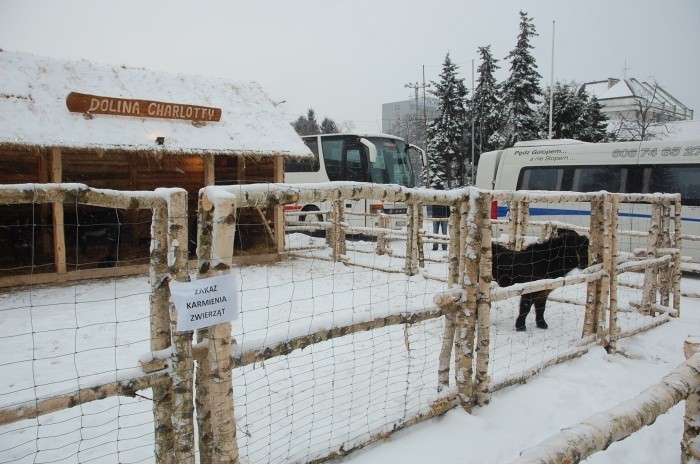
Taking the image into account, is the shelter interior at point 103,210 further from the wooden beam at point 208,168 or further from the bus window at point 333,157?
the bus window at point 333,157

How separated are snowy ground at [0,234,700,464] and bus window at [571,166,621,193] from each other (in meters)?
5.25

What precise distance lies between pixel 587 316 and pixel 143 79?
1125cm

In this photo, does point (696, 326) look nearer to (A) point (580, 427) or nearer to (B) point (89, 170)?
(A) point (580, 427)

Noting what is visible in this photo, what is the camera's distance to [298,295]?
25.6 feet

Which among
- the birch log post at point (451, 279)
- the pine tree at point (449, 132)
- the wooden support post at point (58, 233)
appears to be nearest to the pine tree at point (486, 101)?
the pine tree at point (449, 132)

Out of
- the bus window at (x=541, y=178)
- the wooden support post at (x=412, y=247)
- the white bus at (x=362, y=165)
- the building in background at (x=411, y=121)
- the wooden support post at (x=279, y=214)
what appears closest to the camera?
the wooden support post at (x=412, y=247)

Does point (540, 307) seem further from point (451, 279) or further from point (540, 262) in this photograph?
point (451, 279)

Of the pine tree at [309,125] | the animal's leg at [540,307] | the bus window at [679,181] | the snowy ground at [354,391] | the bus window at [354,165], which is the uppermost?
the pine tree at [309,125]

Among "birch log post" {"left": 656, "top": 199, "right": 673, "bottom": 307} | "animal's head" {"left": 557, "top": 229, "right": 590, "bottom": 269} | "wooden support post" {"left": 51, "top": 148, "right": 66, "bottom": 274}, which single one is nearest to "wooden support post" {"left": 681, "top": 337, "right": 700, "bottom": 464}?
"animal's head" {"left": 557, "top": 229, "right": 590, "bottom": 269}

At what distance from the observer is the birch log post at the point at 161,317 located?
2.11 meters

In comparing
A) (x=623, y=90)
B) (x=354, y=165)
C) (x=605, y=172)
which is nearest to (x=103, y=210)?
(x=354, y=165)

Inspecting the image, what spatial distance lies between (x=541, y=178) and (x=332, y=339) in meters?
10.6

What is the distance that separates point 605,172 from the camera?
11148mm

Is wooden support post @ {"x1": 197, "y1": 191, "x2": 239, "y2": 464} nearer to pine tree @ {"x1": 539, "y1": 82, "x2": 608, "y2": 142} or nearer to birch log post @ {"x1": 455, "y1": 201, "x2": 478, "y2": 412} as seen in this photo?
birch log post @ {"x1": 455, "y1": 201, "x2": 478, "y2": 412}
